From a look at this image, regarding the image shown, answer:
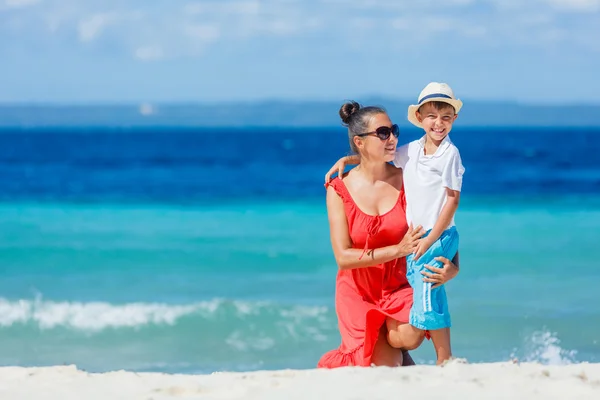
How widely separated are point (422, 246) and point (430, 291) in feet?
0.76

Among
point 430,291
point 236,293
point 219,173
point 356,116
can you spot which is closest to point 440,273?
point 430,291

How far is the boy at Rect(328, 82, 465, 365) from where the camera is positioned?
13.3 ft

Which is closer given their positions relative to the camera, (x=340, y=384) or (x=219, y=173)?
(x=340, y=384)

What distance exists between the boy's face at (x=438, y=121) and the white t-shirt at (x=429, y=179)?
0.15ft

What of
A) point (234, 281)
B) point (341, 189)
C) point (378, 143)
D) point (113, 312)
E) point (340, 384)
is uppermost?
point (234, 281)

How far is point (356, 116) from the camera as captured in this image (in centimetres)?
444

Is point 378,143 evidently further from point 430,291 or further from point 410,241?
point 430,291

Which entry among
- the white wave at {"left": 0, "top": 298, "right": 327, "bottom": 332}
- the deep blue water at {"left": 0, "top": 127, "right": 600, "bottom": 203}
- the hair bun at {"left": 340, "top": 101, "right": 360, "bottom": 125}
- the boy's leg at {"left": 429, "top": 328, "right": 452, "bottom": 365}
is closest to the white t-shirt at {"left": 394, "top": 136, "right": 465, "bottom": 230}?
the hair bun at {"left": 340, "top": 101, "right": 360, "bottom": 125}

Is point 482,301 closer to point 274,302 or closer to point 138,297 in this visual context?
point 274,302

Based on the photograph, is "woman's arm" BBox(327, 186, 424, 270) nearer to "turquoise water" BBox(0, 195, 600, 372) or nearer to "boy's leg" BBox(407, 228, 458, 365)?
"boy's leg" BBox(407, 228, 458, 365)

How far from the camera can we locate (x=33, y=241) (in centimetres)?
1266

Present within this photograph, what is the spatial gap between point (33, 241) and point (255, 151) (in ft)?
124

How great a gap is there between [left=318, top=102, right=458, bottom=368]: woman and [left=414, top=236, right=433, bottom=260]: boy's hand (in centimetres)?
9

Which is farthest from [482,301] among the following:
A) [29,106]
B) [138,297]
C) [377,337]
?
[29,106]
